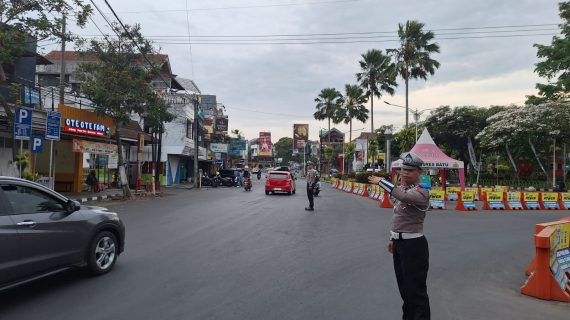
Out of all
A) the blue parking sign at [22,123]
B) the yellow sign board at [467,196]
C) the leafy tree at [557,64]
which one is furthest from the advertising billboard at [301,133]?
the blue parking sign at [22,123]

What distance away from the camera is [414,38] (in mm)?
36438

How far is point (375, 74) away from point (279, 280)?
40.5m

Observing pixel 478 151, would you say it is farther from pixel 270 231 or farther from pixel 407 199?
pixel 407 199

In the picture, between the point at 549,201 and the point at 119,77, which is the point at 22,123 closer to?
the point at 119,77

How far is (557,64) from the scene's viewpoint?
113 ft

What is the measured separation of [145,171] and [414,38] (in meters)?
25.0

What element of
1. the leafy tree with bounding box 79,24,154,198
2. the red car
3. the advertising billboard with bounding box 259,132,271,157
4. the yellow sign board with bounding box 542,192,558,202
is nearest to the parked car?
the leafy tree with bounding box 79,24,154,198

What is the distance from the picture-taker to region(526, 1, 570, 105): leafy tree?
33719 millimetres

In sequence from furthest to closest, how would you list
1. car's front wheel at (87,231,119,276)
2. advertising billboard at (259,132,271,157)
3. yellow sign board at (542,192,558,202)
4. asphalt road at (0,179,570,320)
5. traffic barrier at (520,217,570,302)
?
advertising billboard at (259,132,271,157) < yellow sign board at (542,192,558,202) < car's front wheel at (87,231,119,276) < traffic barrier at (520,217,570,302) < asphalt road at (0,179,570,320)

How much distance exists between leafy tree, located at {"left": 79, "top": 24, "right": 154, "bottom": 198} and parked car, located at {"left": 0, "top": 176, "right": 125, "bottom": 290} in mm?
15460

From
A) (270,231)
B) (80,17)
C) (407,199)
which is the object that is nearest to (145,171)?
(80,17)

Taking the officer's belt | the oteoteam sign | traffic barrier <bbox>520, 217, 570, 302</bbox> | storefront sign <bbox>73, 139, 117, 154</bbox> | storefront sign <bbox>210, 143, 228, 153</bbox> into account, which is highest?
storefront sign <bbox>210, 143, 228, 153</bbox>

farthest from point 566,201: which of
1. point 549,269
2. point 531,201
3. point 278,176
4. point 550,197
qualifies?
point 549,269

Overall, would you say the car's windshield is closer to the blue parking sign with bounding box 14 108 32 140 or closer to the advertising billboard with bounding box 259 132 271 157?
the blue parking sign with bounding box 14 108 32 140
